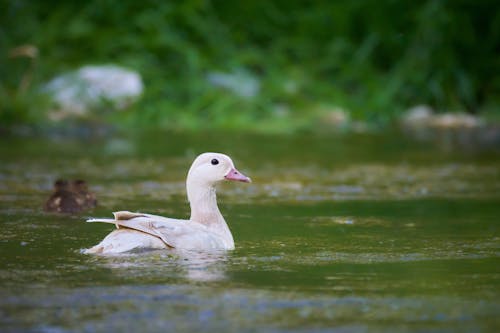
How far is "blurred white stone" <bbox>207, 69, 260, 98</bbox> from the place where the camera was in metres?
18.1

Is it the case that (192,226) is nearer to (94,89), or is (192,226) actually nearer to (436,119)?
(94,89)

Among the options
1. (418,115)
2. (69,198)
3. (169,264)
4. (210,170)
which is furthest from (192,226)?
(418,115)

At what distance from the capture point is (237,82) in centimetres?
1823

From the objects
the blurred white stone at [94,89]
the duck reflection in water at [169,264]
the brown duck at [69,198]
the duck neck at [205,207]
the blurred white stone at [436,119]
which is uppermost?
the blurred white stone at [94,89]

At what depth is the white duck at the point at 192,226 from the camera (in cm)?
720

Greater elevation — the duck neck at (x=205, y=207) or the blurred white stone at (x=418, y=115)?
the blurred white stone at (x=418, y=115)

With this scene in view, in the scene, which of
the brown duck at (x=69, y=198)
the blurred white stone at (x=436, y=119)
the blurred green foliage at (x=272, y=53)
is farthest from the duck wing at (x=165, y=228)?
the blurred white stone at (x=436, y=119)

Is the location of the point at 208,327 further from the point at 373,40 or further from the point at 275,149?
the point at 373,40

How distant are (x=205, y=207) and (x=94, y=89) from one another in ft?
34.3

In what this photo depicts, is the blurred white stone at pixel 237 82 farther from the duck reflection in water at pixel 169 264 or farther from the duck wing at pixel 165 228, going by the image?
the duck reflection in water at pixel 169 264

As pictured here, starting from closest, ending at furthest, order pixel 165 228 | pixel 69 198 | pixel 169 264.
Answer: pixel 169 264, pixel 165 228, pixel 69 198

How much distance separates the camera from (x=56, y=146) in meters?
15.0

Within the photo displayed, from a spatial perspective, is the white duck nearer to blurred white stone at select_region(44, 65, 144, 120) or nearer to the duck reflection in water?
the duck reflection in water

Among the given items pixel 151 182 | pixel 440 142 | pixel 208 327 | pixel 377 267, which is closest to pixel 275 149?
pixel 440 142
